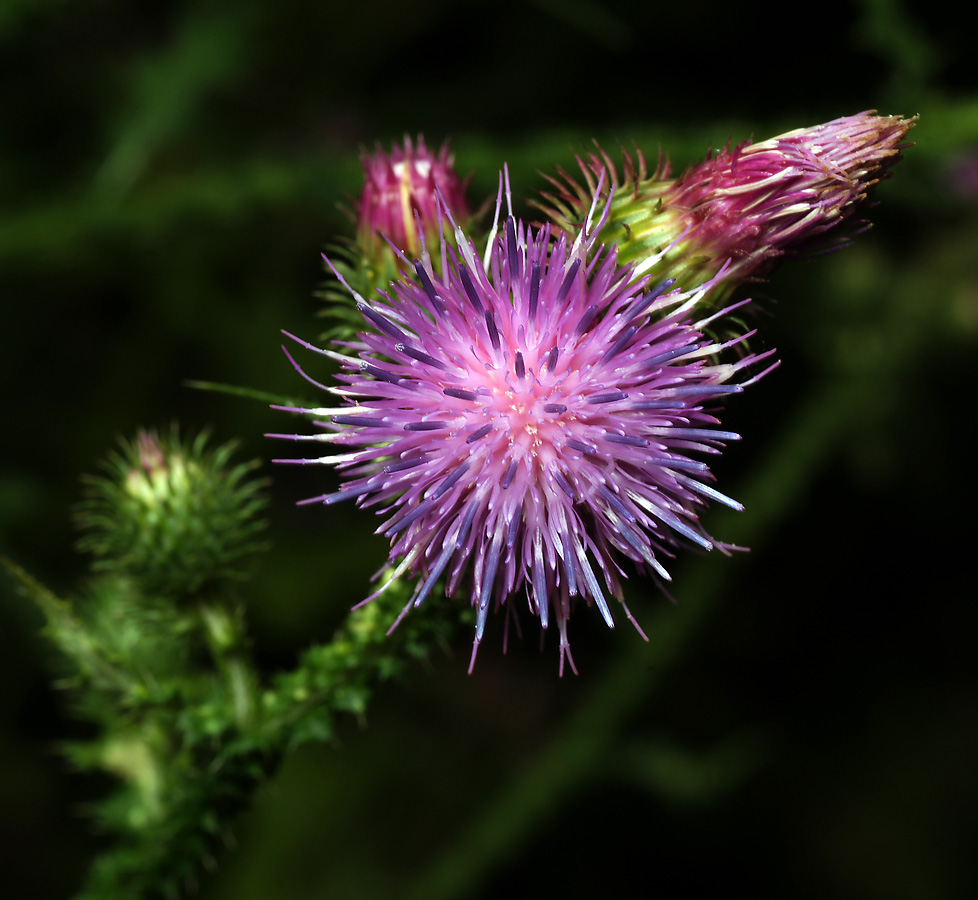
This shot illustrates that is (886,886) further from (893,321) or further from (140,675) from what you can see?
(140,675)

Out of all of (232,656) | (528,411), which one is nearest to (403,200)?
(528,411)

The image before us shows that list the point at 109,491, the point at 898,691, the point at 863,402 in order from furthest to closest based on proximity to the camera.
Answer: the point at 898,691, the point at 863,402, the point at 109,491

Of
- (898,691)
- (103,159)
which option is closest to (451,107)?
(103,159)

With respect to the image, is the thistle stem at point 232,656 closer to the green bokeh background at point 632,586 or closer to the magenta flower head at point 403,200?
the magenta flower head at point 403,200

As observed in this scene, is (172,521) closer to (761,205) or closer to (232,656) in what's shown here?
(232,656)

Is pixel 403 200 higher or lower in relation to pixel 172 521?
higher
